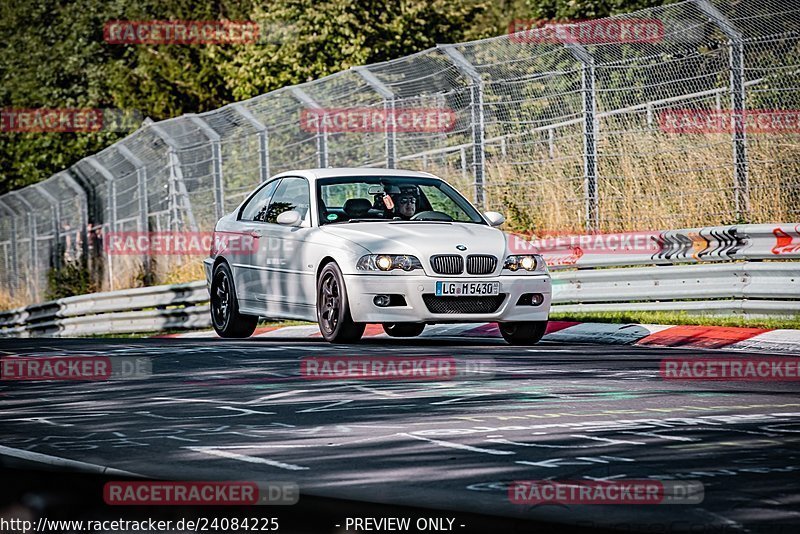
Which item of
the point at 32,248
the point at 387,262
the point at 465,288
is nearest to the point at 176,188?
the point at 32,248

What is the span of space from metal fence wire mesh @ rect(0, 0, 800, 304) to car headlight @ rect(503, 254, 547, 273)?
11.8ft

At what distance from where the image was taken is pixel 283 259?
1394 centimetres

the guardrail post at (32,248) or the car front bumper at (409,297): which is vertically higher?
the guardrail post at (32,248)

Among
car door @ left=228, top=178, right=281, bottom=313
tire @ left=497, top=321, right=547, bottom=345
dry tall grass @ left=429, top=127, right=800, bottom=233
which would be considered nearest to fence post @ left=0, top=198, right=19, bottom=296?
dry tall grass @ left=429, top=127, right=800, bottom=233

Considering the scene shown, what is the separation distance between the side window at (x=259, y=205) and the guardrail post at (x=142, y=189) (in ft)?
32.8

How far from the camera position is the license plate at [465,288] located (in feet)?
40.8

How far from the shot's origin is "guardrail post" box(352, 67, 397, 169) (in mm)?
18781

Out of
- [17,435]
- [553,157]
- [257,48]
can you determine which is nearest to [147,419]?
[17,435]

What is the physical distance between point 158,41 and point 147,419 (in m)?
35.7

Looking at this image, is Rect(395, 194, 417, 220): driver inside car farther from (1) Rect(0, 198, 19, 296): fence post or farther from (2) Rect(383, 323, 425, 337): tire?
(1) Rect(0, 198, 19, 296): fence post

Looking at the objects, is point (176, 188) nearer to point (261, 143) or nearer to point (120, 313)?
point (120, 313)

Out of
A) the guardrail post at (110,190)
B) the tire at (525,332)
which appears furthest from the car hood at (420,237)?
the guardrail post at (110,190)

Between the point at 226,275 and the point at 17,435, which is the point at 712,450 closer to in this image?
the point at 17,435

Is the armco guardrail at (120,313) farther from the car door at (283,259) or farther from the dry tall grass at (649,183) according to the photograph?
the car door at (283,259)
